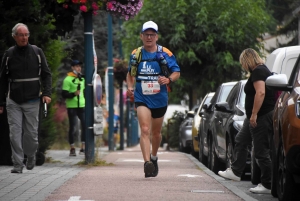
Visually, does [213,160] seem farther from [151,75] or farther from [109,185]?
[109,185]

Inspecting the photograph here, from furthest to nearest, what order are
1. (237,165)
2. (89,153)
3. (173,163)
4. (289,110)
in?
1. (173,163)
2. (89,153)
3. (237,165)
4. (289,110)

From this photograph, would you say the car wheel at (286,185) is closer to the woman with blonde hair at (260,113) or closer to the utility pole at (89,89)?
the woman with blonde hair at (260,113)

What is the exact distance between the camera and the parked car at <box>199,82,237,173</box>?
15680mm

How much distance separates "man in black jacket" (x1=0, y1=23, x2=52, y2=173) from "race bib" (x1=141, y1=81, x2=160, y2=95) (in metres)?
1.20

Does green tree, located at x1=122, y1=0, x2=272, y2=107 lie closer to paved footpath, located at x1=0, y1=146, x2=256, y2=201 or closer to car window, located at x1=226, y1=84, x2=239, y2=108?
car window, located at x1=226, y1=84, x2=239, y2=108

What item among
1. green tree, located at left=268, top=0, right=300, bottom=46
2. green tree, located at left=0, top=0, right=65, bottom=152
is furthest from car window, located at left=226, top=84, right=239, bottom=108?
green tree, located at left=268, top=0, right=300, bottom=46

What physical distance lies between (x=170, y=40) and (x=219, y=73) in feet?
6.22

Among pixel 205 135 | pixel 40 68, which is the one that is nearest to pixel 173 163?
pixel 205 135

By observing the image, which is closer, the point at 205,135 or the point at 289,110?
the point at 289,110

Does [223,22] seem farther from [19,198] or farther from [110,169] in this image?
[19,198]

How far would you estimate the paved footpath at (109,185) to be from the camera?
33.3 ft

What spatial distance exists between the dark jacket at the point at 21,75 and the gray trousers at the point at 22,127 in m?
0.10

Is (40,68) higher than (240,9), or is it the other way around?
(240,9)

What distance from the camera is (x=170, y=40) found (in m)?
30.2
